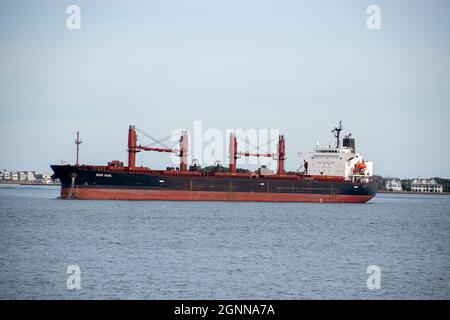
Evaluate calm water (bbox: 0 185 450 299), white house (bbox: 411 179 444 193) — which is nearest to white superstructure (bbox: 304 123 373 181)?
calm water (bbox: 0 185 450 299)

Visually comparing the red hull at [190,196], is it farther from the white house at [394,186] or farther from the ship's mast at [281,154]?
the white house at [394,186]

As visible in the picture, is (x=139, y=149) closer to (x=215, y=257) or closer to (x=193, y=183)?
(x=193, y=183)

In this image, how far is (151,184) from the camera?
59.8 metres

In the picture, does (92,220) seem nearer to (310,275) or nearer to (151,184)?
(151,184)

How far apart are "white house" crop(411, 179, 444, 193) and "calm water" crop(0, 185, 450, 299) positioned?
150488mm

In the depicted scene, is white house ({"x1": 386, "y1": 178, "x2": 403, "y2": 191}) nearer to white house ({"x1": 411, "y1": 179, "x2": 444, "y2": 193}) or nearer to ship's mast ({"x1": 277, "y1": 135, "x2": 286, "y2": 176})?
white house ({"x1": 411, "y1": 179, "x2": 444, "y2": 193})

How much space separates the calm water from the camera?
908 inches

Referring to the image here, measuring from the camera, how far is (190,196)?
62.7 metres

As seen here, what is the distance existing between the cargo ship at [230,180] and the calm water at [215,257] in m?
9.92

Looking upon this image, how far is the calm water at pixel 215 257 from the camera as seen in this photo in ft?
75.7

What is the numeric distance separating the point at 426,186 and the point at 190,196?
468 ft

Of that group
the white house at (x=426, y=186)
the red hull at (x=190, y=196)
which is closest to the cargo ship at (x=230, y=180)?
the red hull at (x=190, y=196)

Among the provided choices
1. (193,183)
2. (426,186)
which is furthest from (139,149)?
(426,186)
